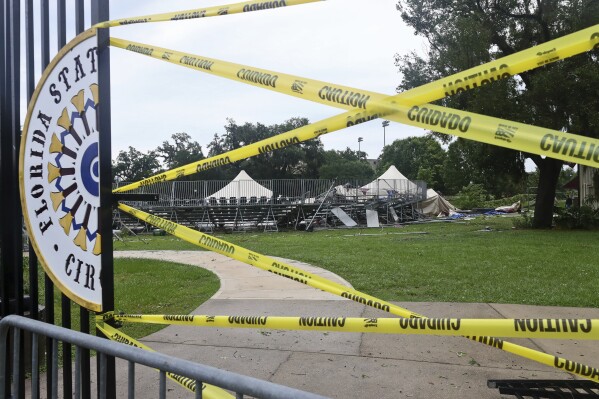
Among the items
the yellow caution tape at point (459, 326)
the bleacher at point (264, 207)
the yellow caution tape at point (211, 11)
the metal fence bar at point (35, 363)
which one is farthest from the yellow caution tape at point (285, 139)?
the bleacher at point (264, 207)

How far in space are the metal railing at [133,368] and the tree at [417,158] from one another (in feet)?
246

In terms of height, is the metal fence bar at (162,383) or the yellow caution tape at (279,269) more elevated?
the yellow caution tape at (279,269)

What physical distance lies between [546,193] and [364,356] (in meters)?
22.4

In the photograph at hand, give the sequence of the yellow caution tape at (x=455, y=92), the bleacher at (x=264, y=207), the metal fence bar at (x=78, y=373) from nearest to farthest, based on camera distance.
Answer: the yellow caution tape at (x=455, y=92), the metal fence bar at (x=78, y=373), the bleacher at (x=264, y=207)

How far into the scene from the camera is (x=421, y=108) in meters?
1.65

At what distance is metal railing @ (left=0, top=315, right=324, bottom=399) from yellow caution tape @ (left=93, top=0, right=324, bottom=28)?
142 cm

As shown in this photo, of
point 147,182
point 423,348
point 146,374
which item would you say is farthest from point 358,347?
point 147,182

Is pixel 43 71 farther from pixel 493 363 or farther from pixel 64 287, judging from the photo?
pixel 493 363

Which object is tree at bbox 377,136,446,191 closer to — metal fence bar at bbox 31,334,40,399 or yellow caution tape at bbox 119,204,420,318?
yellow caution tape at bbox 119,204,420,318

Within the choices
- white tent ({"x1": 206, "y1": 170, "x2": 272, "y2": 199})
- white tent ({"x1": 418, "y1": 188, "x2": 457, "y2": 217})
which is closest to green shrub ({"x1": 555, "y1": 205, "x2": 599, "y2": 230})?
white tent ({"x1": 418, "y1": 188, "x2": 457, "y2": 217})

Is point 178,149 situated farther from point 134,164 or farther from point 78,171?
point 78,171

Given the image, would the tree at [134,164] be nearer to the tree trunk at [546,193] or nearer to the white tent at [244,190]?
the white tent at [244,190]

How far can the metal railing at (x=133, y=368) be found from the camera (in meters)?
1.42

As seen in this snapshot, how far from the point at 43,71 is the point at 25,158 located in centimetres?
51
